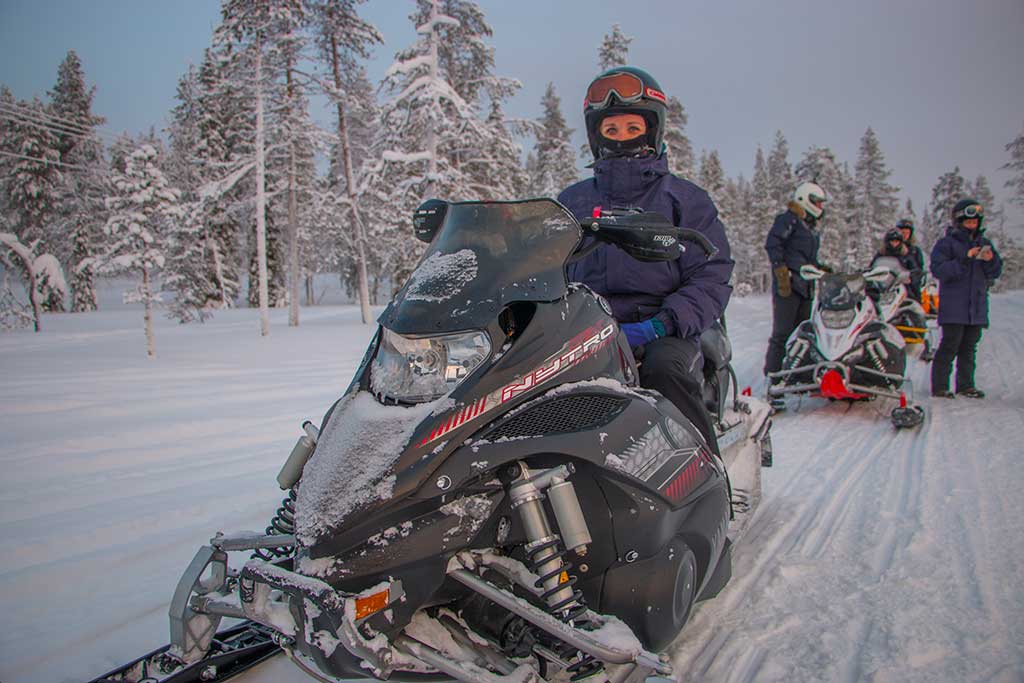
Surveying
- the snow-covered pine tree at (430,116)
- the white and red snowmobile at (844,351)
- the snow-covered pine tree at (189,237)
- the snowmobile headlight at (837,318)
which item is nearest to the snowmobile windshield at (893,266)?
the white and red snowmobile at (844,351)

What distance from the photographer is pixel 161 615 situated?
8.86 ft

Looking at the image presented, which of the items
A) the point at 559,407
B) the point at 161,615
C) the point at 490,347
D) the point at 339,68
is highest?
the point at 339,68

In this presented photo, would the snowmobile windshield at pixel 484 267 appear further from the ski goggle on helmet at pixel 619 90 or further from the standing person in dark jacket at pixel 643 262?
the ski goggle on helmet at pixel 619 90

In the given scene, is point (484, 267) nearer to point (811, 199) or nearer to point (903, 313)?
point (811, 199)

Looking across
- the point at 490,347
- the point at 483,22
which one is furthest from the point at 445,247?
the point at 483,22

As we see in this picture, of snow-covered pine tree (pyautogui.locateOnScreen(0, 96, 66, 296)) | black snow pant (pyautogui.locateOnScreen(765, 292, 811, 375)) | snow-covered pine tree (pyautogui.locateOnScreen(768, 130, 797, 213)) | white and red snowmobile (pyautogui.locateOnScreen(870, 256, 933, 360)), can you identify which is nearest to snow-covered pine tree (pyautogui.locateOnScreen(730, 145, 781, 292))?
snow-covered pine tree (pyautogui.locateOnScreen(768, 130, 797, 213))

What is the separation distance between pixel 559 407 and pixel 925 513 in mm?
3153

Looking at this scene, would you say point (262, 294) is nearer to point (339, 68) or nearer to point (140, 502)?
point (339, 68)

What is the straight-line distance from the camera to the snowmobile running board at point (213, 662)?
2.02 meters

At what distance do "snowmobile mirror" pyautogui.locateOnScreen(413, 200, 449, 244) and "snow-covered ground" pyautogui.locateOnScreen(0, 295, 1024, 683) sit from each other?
5.96ft

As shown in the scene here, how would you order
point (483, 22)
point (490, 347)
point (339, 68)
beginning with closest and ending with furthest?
point (490, 347) → point (483, 22) → point (339, 68)

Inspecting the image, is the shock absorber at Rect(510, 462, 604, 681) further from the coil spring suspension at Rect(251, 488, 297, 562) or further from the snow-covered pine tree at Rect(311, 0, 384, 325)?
the snow-covered pine tree at Rect(311, 0, 384, 325)

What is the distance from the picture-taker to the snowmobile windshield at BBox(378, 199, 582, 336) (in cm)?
186

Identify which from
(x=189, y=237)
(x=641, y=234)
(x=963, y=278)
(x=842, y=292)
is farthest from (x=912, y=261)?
(x=189, y=237)
